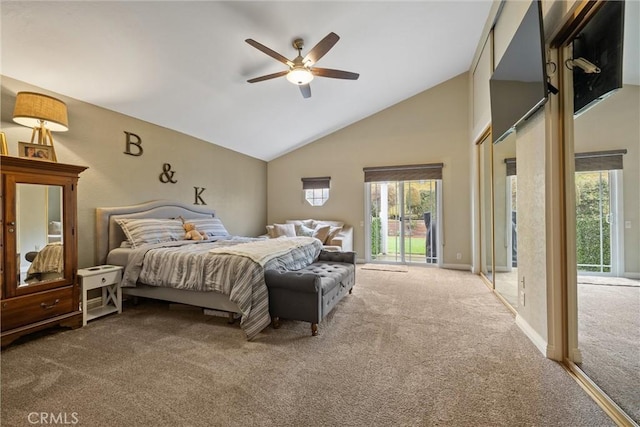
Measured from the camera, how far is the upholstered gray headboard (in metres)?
3.22

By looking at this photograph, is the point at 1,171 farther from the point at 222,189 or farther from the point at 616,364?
the point at 616,364

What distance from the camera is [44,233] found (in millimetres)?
2383

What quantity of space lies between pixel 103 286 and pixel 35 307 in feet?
2.08

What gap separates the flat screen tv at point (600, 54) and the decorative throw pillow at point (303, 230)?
14.6ft

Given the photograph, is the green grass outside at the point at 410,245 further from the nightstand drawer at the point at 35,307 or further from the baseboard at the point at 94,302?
the nightstand drawer at the point at 35,307

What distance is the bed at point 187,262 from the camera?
7.97ft

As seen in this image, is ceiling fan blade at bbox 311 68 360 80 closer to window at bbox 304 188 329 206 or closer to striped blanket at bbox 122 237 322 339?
striped blanket at bbox 122 237 322 339

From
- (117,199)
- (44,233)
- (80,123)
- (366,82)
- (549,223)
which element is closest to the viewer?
(549,223)

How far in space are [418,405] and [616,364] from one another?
5.11ft

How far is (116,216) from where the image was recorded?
11.0ft

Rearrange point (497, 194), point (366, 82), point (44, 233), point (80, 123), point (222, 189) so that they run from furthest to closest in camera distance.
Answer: point (222, 189)
point (366, 82)
point (497, 194)
point (80, 123)
point (44, 233)

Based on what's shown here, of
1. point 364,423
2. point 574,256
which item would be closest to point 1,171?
point 364,423

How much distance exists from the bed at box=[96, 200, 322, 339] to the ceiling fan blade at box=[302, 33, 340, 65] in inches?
82.2

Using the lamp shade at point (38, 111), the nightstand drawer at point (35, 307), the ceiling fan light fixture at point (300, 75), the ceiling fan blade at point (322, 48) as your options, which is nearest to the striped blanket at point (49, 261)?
the nightstand drawer at point (35, 307)
